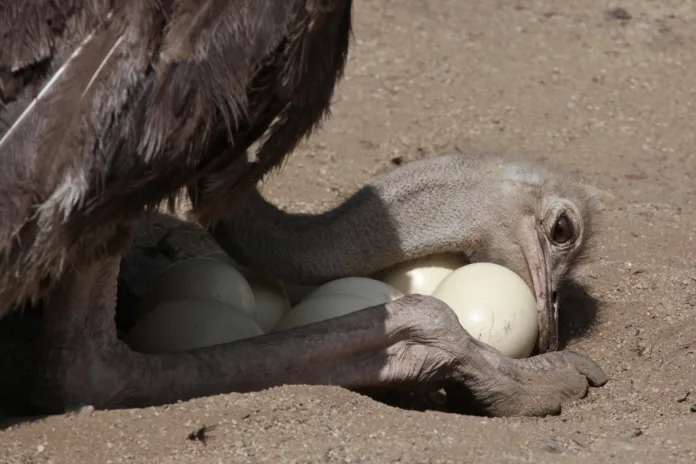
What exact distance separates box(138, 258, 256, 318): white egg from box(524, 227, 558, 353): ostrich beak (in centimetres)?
99

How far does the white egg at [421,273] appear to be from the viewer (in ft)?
16.4

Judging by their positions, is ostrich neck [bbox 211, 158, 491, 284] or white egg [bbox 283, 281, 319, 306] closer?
ostrich neck [bbox 211, 158, 491, 284]

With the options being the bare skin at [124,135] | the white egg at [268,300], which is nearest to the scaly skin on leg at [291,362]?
the bare skin at [124,135]

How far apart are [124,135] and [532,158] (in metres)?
2.73

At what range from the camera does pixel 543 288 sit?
4977 millimetres

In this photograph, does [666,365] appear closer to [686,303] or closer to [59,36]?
[686,303]

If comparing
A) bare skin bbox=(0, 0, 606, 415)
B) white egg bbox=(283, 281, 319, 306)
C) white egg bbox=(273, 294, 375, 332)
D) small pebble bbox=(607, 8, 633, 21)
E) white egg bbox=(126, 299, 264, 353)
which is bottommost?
small pebble bbox=(607, 8, 633, 21)

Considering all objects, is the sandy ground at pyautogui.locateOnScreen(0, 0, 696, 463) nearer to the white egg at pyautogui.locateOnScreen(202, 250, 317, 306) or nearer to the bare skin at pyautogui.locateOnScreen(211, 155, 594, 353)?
the bare skin at pyautogui.locateOnScreen(211, 155, 594, 353)

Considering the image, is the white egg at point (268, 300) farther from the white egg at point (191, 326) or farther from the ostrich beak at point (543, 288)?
the ostrich beak at point (543, 288)

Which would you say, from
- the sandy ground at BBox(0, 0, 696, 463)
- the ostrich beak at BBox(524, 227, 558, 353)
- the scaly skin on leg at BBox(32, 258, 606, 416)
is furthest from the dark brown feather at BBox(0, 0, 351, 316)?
the ostrich beak at BBox(524, 227, 558, 353)

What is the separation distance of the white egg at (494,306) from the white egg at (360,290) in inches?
6.5

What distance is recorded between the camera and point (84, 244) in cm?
365

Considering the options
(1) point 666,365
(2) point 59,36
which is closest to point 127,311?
(2) point 59,36

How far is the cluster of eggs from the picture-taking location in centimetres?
438
